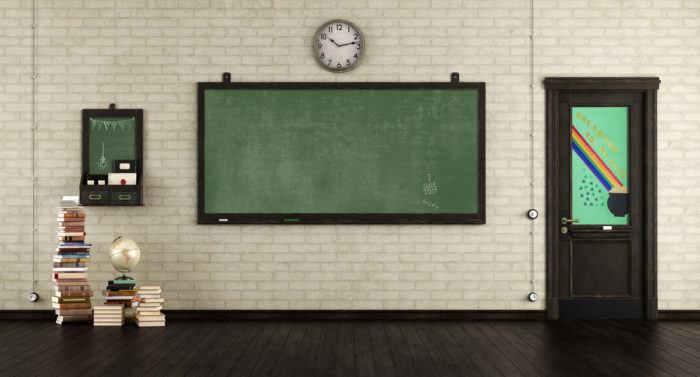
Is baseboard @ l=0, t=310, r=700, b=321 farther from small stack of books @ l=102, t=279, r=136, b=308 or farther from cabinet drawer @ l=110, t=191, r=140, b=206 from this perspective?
cabinet drawer @ l=110, t=191, r=140, b=206

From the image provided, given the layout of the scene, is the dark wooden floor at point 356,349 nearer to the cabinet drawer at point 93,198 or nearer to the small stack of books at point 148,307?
the small stack of books at point 148,307

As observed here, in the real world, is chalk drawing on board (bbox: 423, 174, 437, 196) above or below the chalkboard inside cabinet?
below

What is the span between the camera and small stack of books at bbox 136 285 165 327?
4.99m

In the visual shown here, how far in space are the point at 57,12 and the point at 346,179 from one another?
3.55 meters

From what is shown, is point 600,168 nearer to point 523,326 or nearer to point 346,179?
point 523,326

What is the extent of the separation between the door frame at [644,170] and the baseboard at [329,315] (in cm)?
81

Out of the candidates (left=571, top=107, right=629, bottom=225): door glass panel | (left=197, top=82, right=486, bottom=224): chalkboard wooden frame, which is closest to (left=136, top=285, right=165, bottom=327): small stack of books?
(left=197, top=82, right=486, bottom=224): chalkboard wooden frame

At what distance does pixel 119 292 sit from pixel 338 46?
338 cm

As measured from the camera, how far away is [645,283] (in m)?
5.39

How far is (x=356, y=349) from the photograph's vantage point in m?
4.23

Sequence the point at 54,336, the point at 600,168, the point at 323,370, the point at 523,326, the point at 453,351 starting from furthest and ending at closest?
the point at 600,168 < the point at 523,326 < the point at 54,336 < the point at 453,351 < the point at 323,370

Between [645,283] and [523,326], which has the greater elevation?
[645,283]

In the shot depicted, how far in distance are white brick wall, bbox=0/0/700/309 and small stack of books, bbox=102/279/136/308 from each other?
0.25 m

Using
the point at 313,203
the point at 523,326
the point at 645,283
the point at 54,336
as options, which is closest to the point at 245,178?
the point at 313,203
